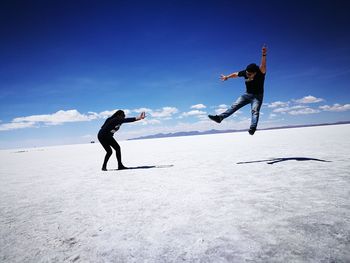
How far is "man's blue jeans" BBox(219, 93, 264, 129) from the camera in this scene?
5.39 metres

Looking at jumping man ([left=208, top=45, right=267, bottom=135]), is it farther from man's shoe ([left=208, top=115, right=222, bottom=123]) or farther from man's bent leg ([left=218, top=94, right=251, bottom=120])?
man's shoe ([left=208, top=115, right=222, bottom=123])

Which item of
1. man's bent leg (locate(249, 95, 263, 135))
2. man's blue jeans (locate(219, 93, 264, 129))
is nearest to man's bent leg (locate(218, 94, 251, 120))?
man's blue jeans (locate(219, 93, 264, 129))

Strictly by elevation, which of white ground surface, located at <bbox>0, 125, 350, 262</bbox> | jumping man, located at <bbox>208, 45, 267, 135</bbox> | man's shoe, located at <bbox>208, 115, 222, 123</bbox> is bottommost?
white ground surface, located at <bbox>0, 125, 350, 262</bbox>

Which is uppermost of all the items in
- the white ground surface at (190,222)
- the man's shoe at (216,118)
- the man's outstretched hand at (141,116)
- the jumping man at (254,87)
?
the jumping man at (254,87)

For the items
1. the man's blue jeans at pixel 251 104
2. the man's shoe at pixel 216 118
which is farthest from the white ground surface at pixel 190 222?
the man's shoe at pixel 216 118

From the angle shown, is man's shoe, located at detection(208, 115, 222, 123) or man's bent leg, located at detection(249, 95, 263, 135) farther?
man's shoe, located at detection(208, 115, 222, 123)

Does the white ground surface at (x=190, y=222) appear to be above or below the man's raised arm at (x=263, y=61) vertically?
below

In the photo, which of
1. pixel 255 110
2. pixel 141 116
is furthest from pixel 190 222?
pixel 141 116

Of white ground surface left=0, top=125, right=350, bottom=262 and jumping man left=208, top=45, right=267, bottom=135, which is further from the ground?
jumping man left=208, top=45, right=267, bottom=135

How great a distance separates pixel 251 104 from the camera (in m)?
5.59

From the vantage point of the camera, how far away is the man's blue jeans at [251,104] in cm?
539

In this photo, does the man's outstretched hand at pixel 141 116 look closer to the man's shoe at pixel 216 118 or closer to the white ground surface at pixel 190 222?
the man's shoe at pixel 216 118

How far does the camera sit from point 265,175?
4.32 meters

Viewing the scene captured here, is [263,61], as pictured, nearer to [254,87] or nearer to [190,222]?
[254,87]
